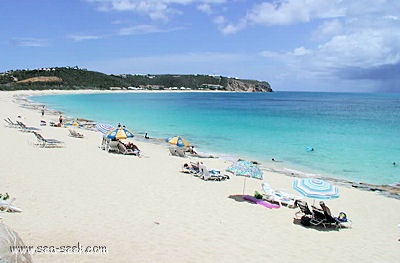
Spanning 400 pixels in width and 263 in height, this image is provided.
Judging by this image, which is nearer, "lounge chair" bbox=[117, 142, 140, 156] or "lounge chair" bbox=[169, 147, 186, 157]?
"lounge chair" bbox=[117, 142, 140, 156]

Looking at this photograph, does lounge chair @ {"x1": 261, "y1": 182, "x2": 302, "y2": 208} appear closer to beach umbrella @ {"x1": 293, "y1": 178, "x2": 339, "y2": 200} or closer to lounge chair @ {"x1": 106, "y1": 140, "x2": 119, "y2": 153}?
beach umbrella @ {"x1": 293, "y1": 178, "x2": 339, "y2": 200}

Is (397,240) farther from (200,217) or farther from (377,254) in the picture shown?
(200,217)

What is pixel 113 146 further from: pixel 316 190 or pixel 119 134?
pixel 316 190

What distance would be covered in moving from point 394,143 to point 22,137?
90.7ft

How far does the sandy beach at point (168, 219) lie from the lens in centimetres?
746

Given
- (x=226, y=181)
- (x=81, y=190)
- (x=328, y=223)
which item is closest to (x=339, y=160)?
(x=226, y=181)

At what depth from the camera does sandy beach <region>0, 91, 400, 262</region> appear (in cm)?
746

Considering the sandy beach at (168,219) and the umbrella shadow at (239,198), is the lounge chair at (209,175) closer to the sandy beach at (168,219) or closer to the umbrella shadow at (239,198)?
the sandy beach at (168,219)

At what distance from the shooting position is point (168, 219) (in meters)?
9.17

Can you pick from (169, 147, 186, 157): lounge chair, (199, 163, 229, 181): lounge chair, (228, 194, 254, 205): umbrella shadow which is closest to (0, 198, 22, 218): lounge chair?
(228, 194, 254, 205): umbrella shadow

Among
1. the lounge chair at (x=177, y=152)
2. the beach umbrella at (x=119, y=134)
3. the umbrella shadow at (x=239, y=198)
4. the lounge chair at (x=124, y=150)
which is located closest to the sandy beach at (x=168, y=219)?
the umbrella shadow at (x=239, y=198)

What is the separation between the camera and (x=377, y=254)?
26.9 ft

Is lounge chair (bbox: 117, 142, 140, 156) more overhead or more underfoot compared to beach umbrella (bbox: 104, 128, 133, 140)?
more underfoot

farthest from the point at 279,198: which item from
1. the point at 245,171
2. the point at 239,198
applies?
the point at 245,171
